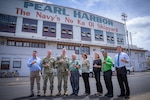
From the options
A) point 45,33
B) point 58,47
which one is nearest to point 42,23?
point 45,33

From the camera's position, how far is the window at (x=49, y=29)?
25.2 meters

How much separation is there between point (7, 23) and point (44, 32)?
7438 millimetres

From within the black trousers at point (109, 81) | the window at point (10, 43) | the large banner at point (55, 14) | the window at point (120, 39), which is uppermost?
the large banner at point (55, 14)

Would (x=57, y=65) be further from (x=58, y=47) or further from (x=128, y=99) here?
(x=58, y=47)

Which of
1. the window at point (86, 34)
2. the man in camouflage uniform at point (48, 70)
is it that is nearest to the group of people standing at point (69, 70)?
the man in camouflage uniform at point (48, 70)

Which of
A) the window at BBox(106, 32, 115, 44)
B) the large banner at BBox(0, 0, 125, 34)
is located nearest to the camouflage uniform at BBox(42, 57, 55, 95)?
the large banner at BBox(0, 0, 125, 34)

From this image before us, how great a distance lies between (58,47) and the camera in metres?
24.2

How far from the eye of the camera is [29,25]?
77.9 ft

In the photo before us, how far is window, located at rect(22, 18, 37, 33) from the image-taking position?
915 inches

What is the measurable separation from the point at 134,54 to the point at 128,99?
37079 millimetres

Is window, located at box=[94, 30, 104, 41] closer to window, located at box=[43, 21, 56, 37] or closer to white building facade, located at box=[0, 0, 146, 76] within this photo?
white building facade, located at box=[0, 0, 146, 76]

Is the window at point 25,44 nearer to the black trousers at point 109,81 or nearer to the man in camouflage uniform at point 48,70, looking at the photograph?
the man in camouflage uniform at point 48,70

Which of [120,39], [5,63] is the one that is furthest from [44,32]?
[120,39]

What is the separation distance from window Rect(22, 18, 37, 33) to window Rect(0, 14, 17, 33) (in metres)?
1.87
